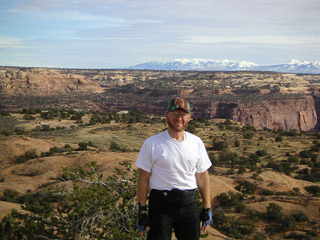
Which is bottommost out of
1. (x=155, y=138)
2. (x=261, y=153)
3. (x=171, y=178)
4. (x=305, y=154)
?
(x=261, y=153)

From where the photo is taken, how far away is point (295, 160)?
2627 centimetres

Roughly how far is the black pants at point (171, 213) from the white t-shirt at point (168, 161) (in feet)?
0.27

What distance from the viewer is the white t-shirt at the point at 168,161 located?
13.8 ft

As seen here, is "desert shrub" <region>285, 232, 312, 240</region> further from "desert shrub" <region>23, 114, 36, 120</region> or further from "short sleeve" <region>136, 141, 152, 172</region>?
"desert shrub" <region>23, 114, 36, 120</region>

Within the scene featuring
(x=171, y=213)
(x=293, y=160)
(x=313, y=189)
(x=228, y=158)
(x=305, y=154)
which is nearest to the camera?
(x=171, y=213)

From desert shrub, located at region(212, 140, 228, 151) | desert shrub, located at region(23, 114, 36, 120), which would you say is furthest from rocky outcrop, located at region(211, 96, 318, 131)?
desert shrub, located at region(212, 140, 228, 151)

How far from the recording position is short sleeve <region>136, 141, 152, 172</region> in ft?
13.8

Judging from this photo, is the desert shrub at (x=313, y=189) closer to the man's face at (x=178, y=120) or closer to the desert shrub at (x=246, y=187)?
the desert shrub at (x=246, y=187)

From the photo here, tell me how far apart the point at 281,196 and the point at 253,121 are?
48.5 m

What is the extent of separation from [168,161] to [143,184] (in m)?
0.37

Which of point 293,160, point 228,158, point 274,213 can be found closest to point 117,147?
point 228,158

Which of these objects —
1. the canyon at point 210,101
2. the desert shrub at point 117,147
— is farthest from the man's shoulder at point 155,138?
the canyon at point 210,101

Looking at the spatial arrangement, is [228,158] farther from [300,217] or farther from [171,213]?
[171,213]

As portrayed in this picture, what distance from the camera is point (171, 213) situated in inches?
169
